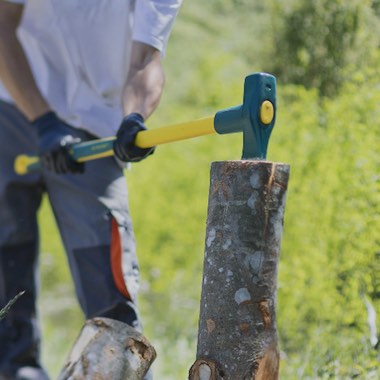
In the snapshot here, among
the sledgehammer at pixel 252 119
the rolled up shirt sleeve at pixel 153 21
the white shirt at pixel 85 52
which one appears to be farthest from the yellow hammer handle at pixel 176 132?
the white shirt at pixel 85 52

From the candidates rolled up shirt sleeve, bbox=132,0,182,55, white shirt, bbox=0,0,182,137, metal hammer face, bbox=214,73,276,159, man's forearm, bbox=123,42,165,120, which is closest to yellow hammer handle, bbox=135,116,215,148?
metal hammer face, bbox=214,73,276,159

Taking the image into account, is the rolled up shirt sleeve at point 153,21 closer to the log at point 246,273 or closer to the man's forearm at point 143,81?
the man's forearm at point 143,81

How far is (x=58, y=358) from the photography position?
4.54 metres

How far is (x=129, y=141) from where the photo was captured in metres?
2.34

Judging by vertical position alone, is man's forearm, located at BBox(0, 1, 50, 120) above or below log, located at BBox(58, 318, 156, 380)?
above

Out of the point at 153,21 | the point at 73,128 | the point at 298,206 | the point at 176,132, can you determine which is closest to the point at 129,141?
the point at 176,132

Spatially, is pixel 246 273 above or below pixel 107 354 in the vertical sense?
above

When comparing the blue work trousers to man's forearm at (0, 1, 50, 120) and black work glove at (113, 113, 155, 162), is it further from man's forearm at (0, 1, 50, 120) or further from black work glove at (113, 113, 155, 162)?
black work glove at (113, 113, 155, 162)

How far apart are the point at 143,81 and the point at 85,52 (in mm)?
292

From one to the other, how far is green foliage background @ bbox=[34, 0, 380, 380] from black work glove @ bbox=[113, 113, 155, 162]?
0.74 meters

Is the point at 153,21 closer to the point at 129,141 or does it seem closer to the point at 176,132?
the point at 129,141

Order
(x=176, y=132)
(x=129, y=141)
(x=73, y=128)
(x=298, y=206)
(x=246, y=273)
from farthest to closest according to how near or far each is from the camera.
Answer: (x=298, y=206), (x=73, y=128), (x=129, y=141), (x=176, y=132), (x=246, y=273)

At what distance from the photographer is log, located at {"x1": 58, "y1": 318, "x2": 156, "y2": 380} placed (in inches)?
76.9

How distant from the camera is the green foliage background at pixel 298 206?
2.89m
